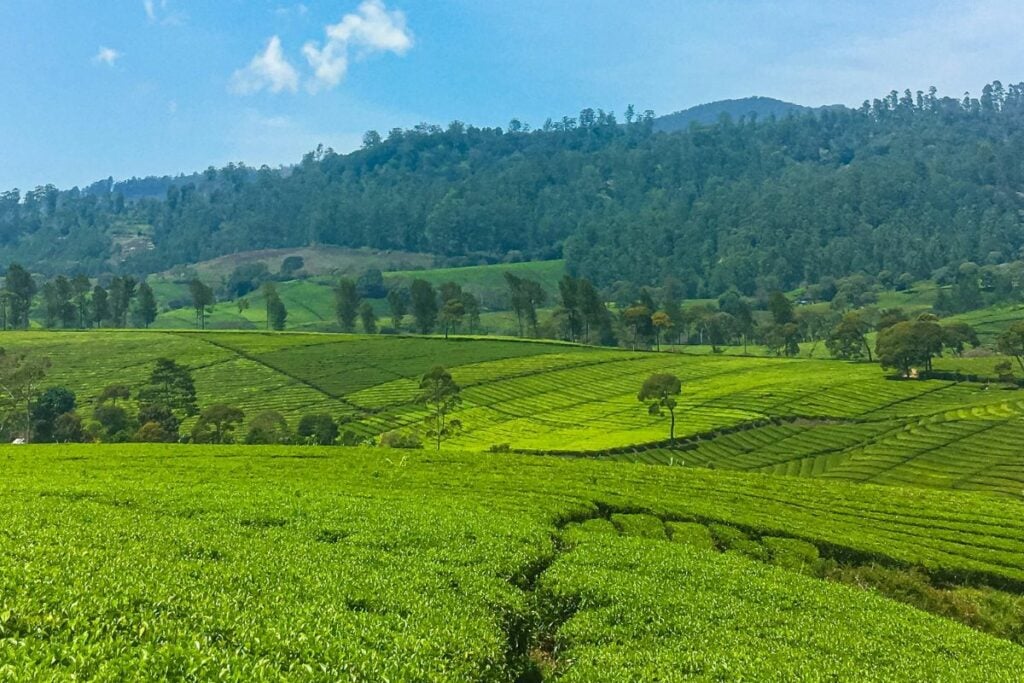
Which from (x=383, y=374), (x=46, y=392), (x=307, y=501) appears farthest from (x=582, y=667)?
(x=383, y=374)

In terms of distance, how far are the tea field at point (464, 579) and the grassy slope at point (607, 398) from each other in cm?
5735

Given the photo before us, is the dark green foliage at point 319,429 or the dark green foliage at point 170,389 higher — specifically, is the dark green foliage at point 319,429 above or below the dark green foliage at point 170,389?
below

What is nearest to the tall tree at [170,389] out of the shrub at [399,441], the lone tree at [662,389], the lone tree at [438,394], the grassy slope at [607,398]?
the grassy slope at [607,398]

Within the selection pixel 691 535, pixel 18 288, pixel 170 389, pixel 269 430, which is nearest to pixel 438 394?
pixel 269 430

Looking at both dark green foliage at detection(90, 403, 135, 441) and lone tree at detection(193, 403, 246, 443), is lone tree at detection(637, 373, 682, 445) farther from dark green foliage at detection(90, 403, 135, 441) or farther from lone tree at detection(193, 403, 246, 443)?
dark green foliage at detection(90, 403, 135, 441)

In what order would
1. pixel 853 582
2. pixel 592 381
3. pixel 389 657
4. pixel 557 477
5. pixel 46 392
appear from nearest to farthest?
pixel 389 657, pixel 853 582, pixel 557 477, pixel 46 392, pixel 592 381

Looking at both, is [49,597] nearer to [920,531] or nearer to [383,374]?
[920,531]

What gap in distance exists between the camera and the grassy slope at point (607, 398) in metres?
101

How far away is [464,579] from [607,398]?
378 ft

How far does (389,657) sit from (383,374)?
5305 inches

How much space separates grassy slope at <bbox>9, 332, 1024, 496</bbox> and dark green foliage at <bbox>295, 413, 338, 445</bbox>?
26.4 ft

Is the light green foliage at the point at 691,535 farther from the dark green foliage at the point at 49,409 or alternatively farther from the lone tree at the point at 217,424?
the dark green foliage at the point at 49,409

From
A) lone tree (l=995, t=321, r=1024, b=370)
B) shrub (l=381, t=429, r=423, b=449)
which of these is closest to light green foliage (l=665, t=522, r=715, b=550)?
shrub (l=381, t=429, r=423, b=449)

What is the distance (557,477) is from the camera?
49.1m
